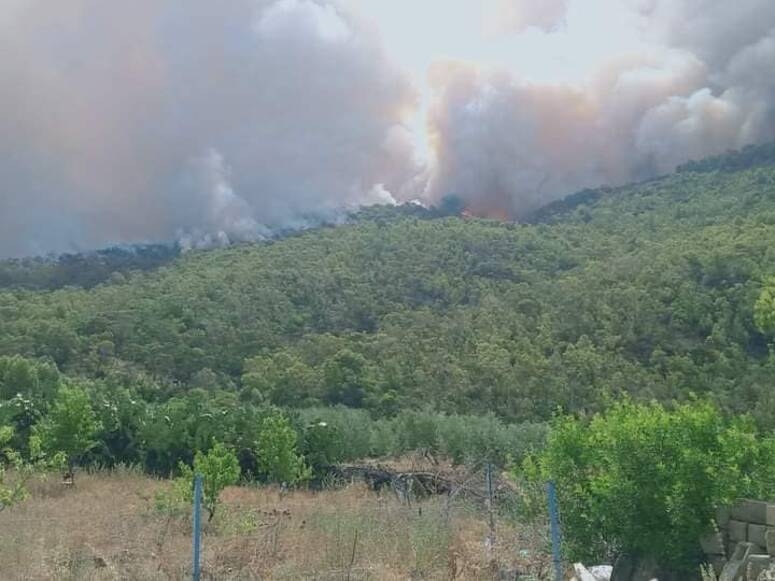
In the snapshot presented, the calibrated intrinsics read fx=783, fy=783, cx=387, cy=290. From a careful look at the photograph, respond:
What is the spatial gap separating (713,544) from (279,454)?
13.7 metres

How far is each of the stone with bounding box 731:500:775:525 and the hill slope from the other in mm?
13776

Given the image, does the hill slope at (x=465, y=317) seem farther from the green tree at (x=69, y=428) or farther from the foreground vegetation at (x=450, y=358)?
the green tree at (x=69, y=428)

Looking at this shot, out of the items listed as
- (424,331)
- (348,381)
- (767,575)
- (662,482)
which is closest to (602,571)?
(662,482)

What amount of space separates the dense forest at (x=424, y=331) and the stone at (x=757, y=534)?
1030 cm

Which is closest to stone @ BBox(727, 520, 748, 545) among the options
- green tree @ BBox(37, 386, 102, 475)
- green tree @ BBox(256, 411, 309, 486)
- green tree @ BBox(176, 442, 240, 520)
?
green tree @ BBox(176, 442, 240, 520)

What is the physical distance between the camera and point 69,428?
1934cm

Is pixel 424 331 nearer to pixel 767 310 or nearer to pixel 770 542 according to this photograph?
pixel 767 310

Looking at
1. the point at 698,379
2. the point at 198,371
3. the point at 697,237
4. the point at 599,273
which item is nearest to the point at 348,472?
the point at 698,379

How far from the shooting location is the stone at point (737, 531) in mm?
7930

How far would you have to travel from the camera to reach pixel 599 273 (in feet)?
205

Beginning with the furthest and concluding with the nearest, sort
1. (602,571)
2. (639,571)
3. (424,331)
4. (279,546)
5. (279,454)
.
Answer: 1. (424,331)
2. (279,454)
3. (279,546)
4. (602,571)
5. (639,571)

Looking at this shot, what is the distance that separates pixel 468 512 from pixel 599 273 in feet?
172

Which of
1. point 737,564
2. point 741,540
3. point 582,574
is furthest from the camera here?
point 582,574

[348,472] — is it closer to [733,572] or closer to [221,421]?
[221,421]
